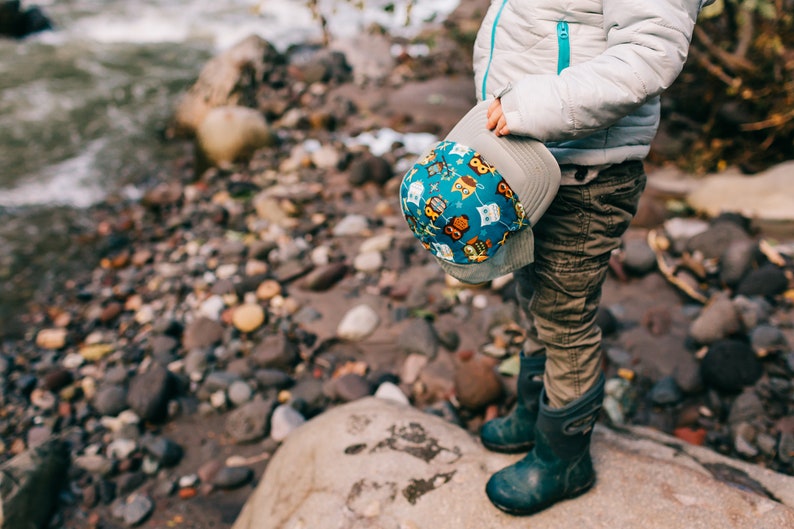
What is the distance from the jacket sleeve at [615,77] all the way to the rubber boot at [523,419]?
1.10 metres

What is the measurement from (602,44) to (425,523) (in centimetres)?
168

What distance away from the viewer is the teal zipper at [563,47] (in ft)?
5.34

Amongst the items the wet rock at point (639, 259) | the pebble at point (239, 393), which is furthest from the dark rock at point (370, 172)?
the pebble at point (239, 393)

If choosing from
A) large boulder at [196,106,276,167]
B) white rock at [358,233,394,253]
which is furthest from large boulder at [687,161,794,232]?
large boulder at [196,106,276,167]

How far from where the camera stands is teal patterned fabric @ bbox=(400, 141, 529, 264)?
1.58 metres

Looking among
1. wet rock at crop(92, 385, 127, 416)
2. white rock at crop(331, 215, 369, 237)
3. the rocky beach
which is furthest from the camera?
white rock at crop(331, 215, 369, 237)

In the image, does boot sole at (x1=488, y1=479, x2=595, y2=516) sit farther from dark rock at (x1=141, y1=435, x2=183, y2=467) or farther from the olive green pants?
dark rock at (x1=141, y1=435, x2=183, y2=467)

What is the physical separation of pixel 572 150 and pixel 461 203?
1.32ft

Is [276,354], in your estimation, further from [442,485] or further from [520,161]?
[520,161]

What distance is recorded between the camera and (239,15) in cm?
1362

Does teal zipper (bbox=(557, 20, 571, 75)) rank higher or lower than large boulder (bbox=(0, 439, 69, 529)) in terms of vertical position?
higher

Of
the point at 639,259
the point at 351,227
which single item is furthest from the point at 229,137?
the point at 639,259

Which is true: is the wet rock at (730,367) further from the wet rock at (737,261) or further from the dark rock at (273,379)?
the dark rock at (273,379)

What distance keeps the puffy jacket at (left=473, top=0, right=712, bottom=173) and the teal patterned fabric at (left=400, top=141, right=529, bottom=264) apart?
0.51 ft
